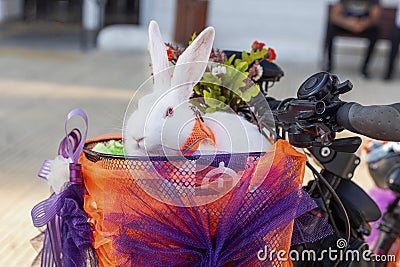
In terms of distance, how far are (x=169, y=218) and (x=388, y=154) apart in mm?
1246

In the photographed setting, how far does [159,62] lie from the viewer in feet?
4.06

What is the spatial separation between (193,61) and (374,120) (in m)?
0.37

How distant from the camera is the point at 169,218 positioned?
1185mm

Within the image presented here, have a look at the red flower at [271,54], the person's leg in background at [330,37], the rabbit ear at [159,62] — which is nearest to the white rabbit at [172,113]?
the rabbit ear at [159,62]

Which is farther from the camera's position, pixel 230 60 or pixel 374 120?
pixel 230 60

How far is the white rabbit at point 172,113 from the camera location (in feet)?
3.94

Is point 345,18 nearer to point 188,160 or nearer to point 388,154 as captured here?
point 388,154

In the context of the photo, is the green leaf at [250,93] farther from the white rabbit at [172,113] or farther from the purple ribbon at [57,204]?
the purple ribbon at [57,204]

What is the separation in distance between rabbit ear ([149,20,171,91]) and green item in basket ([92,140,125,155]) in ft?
0.88

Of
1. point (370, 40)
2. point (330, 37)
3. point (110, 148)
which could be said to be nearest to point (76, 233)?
point (110, 148)

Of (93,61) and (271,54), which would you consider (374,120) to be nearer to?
(271,54)

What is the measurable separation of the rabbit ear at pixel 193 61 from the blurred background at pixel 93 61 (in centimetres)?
20

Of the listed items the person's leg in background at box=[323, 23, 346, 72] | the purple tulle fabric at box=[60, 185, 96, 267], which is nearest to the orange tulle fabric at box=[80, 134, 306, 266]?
the purple tulle fabric at box=[60, 185, 96, 267]

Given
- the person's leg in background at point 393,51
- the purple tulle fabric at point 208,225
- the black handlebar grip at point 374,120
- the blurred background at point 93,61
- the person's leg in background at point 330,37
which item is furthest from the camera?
the person's leg in background at point 330,37
